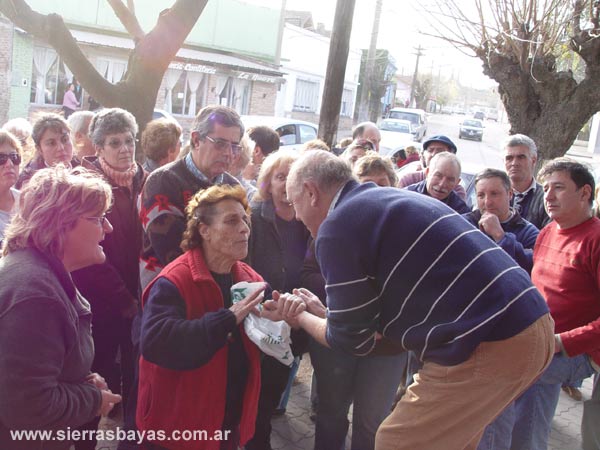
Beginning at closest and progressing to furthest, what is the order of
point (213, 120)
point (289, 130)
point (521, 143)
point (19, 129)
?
point (213, 120)
point (521, 143)
point (19, 129)
point (289, 130)

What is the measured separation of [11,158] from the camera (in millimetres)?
3291

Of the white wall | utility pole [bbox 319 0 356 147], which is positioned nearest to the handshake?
utility pole [bbox 319 0 356 147]

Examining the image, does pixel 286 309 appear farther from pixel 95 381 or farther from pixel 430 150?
pixel 430 150

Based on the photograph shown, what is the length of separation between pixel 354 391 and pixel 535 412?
46.9 inches

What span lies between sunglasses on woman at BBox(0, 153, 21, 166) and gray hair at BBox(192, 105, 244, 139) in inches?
41.4

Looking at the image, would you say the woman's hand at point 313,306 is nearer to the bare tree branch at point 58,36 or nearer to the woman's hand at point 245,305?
the woman's hand at point 245,305

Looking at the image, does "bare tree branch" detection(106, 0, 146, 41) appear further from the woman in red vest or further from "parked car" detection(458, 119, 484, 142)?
"parked car" detection(458, 119, 484, 142)

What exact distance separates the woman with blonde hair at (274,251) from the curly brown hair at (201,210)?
65 centimetres

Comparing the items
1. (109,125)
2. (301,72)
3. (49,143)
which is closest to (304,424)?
(109,125)

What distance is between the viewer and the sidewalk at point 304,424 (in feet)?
13.0

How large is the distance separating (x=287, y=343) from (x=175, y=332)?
0.57 m

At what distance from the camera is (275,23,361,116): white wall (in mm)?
33000

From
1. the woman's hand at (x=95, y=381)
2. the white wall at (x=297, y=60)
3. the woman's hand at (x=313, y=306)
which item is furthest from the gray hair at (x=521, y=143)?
the white wall at (x=297, y=60)

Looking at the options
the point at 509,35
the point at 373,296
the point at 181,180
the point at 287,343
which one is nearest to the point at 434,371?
the point at 373,296
